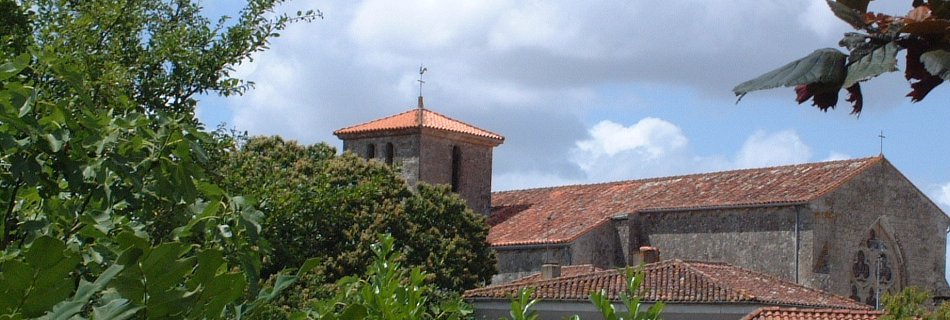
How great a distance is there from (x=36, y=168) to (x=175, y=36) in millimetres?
7207

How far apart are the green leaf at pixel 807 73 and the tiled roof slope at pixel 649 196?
34.9 metres

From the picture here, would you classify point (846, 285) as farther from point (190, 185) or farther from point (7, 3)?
point (190, 185)

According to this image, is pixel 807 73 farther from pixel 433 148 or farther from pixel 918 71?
pixel 433 148

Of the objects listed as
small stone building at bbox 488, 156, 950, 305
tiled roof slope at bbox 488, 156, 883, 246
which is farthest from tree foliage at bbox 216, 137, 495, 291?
tiled roof slope at bbox 488, 156, 883, 246

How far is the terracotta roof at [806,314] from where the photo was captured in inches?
938

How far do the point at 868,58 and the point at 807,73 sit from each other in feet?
0.34

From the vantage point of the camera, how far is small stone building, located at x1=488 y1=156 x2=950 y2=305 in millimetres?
37156

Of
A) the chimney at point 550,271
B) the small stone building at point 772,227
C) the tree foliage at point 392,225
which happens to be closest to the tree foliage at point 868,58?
the tree foliage at point 392,225

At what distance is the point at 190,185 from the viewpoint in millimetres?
4262

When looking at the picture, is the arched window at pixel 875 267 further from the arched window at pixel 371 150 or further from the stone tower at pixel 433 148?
the arched window at pixel 371 150

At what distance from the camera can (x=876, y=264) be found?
39.0 m

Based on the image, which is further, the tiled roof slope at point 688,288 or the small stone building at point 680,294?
the tiled roof slope at point 688,288

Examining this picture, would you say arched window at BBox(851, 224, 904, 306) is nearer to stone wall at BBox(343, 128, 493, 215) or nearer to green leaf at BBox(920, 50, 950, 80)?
stone wall at BBox(343, 128, 493, 215)

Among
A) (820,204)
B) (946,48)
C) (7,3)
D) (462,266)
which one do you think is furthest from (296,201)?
(820,204)
